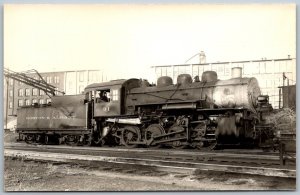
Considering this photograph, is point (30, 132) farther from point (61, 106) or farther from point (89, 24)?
point (89, 24)

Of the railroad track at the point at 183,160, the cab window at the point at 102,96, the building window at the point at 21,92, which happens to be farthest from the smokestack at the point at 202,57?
the building window at the point at 21,92

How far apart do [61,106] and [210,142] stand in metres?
4.71

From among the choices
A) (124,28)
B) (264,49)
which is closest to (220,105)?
(264,49)

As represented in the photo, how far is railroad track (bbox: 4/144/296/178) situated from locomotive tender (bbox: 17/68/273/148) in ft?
2.42

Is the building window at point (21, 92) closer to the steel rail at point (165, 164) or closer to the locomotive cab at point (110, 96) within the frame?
the steel rail at point (165, 164)

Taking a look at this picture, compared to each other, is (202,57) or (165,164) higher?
(202,57)

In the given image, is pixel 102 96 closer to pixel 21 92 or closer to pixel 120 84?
pixel 120 84

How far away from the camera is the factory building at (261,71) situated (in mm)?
7723

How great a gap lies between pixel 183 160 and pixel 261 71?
9.09 feet

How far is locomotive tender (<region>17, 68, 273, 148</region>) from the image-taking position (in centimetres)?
886

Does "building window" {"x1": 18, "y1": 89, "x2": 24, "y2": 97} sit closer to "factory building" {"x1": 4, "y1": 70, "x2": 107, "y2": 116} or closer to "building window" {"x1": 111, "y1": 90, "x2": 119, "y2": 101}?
"factory building" {"x1": 4, "y1": 70, "x2": 107, "y2": 116}

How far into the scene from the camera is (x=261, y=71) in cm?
853

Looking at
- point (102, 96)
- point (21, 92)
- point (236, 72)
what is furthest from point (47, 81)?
point (236, 72)

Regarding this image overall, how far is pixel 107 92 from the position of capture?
432 inches
